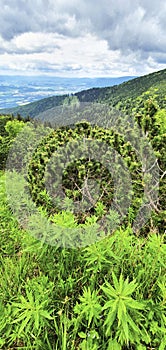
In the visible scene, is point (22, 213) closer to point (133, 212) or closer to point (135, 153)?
point (133, 212)

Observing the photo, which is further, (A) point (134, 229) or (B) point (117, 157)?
(B) point (117, 157)

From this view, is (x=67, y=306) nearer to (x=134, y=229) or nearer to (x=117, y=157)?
(x=134, y=229)

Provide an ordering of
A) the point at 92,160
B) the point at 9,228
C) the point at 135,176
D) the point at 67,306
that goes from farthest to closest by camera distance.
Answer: the point at 92,160
the point at 135,176
the point at 9,228
the point at 67,306

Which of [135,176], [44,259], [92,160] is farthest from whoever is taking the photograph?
[92,160]

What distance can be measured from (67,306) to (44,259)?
0.36 metres

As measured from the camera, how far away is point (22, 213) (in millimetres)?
3164

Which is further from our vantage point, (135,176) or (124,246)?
(135,176)

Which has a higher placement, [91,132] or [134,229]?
[91,132]

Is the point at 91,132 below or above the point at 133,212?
above

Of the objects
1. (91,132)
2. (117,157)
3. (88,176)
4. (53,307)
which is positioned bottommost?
(53,307)

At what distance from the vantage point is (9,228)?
313 cm

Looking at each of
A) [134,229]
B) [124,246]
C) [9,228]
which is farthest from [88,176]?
[124,246]

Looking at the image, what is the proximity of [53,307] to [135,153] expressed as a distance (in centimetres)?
218

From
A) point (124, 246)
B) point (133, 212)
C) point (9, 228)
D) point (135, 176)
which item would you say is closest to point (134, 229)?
point (133, 212)
